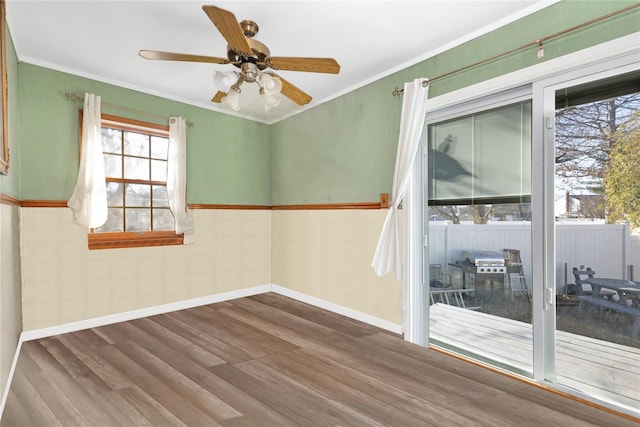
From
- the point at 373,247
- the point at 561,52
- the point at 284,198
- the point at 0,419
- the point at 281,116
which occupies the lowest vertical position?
the point at 0,419

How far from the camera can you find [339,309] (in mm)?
3928

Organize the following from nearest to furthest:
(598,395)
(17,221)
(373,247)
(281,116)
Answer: (598,395)
(17,221)
(373,247)
(281,116)

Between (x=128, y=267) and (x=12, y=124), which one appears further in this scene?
(x=128, y=267)

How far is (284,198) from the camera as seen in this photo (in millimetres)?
4797

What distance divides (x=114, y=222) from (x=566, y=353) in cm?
410

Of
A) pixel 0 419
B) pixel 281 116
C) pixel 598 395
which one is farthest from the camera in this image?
pixel 281 116

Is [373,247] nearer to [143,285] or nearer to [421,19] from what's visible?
[421,19]

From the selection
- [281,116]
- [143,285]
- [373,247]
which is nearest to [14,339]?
[143,285]

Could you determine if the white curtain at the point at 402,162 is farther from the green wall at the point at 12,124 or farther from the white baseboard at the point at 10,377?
the green wall at the point at 12,124

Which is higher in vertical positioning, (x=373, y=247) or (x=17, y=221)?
(x=17, y=221)

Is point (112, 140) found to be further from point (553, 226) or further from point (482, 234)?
point (553, 226)

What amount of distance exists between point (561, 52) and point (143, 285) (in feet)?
13.8

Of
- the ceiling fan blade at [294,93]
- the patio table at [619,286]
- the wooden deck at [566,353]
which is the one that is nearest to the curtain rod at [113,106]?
the ceiling fan blade at [294,93]

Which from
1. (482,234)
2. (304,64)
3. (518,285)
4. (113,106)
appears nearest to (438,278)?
(482,234)
